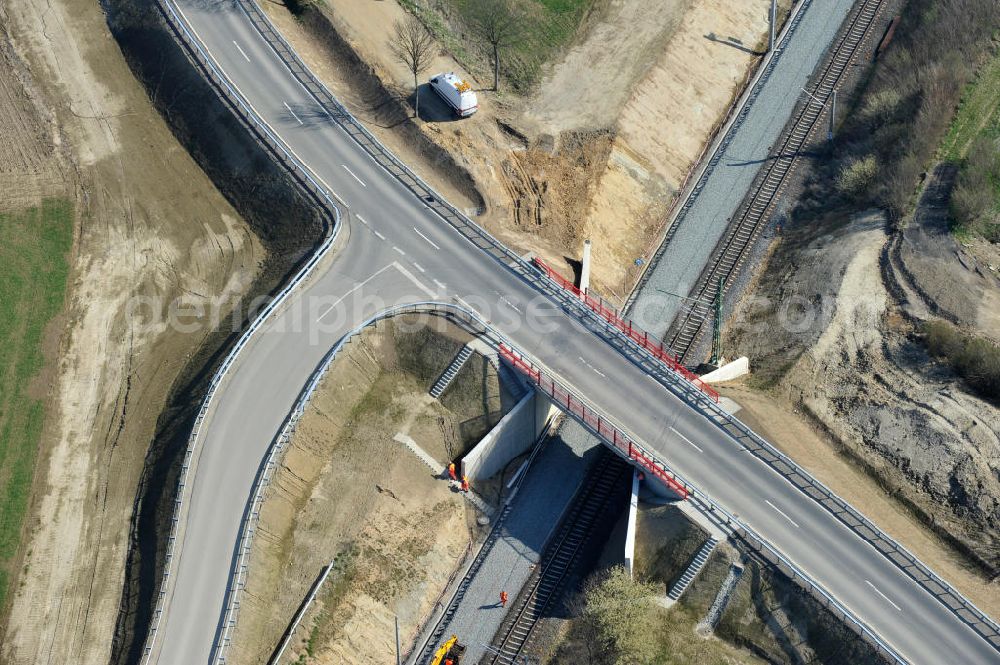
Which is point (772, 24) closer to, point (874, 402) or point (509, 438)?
point (874, 402)

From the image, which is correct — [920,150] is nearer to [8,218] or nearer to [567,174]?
[567,174]

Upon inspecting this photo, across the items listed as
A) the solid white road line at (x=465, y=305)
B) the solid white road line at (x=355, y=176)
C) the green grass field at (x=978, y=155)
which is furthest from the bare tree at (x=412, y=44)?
the green grass field at (x=978, y=155)

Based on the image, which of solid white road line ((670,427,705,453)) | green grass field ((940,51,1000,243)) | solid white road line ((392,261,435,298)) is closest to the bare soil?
green grass field ((940,51,1000,243))

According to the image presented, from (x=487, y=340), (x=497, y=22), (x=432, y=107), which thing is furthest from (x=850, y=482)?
(x=497, y=22)

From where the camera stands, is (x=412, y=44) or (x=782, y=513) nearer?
(x=782, y=513)

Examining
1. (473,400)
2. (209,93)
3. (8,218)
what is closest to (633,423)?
(473,400)

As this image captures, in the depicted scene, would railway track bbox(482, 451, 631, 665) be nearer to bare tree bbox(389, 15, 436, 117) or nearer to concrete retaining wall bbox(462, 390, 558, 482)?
concrete retaining wall bbox(462, 390, 558, 482)
